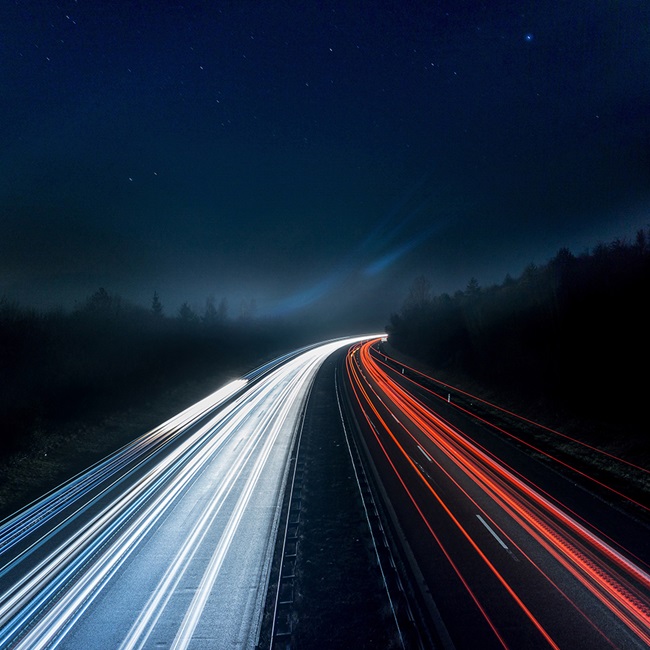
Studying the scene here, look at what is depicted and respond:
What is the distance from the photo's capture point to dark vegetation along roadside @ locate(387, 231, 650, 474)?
19.2m

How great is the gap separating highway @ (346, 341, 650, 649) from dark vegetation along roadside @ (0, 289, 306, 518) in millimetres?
15583

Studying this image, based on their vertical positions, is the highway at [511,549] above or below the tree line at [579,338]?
below

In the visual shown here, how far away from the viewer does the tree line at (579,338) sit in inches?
773

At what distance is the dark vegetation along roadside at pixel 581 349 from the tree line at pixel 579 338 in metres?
0.05

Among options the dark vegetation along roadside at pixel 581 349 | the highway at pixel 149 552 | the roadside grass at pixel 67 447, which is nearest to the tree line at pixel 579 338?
the dark vegetation along roadside at pixel 581 349

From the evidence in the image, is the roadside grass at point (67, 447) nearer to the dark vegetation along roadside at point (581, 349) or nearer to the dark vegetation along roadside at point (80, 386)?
the dark vegetation along roadside at point (80, 386)

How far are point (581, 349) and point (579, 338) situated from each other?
0.78 metres

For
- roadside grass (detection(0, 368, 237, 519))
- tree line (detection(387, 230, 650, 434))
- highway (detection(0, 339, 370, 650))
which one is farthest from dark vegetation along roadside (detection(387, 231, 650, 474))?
roadside grass (detection(0, 368, 237, 519))

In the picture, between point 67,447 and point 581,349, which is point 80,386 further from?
point 581,349

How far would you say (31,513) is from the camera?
519 inches

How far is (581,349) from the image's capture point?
22906mm

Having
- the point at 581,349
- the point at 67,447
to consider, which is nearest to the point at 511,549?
the point at 581,349

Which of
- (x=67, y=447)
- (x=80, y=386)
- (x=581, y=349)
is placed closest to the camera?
(x=67, y=447)

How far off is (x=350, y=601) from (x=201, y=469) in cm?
1043
